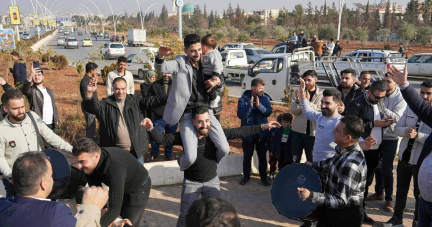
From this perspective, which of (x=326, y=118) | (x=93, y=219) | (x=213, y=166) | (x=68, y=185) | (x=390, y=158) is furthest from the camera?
(x=390, y=158)

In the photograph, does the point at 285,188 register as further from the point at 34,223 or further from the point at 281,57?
the point at 281,57

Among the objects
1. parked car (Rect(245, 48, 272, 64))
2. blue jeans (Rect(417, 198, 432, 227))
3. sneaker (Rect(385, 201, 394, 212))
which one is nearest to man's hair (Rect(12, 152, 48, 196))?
blue jeans (Rect(417, 198, 432, 227))

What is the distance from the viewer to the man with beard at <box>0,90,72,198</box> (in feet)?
13.5

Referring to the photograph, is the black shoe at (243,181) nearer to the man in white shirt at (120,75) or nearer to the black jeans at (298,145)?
the black jeans at (298,145)

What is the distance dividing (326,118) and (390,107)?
56.5 inches

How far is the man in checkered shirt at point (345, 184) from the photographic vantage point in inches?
129

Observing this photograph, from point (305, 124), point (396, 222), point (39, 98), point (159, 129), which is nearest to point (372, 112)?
point (305, 124)

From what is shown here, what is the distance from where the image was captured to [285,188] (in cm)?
399

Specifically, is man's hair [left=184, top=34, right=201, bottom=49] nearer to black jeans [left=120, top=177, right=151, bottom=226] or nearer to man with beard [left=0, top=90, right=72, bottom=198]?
black jeans [left=120, top=177, right=151, bottom=226]

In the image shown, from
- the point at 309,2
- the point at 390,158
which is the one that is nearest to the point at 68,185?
the point at 390,158

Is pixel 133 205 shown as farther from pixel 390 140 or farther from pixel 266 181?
pixel 390 140

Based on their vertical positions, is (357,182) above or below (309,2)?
below

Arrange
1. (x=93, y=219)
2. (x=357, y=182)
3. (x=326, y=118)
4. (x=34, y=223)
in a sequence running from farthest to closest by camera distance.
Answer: (x=326, y=118)
(x=357, y=182)
(x=93, y=219)
(x=34, y=223)

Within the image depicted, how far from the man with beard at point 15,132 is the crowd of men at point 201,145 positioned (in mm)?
11
